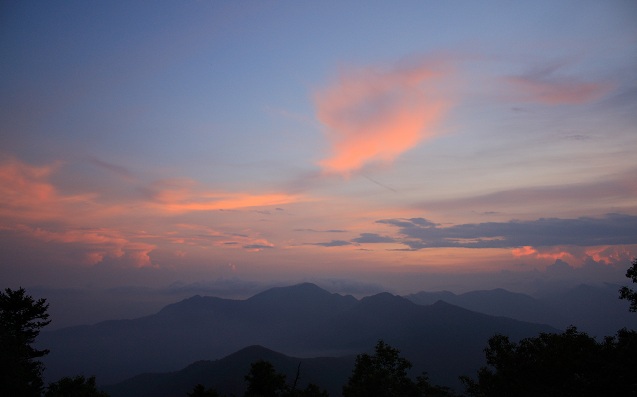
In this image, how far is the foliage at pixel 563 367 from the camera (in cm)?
2636

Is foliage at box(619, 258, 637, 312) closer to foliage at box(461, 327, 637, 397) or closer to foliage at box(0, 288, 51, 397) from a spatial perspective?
foliage at box(461, 327, 637, 397)

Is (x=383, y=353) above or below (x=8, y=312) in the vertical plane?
below

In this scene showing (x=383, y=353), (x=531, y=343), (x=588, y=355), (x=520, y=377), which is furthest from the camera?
(x=383, y=353)

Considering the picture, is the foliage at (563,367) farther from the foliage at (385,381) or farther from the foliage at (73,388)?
the foliage at (73,388)

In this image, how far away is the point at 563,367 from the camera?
33531 millimetres

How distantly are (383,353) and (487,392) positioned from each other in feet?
35.8

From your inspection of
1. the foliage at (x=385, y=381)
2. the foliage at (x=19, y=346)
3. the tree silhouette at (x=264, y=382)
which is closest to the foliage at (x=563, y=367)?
the foliage at (x=385, y=381)

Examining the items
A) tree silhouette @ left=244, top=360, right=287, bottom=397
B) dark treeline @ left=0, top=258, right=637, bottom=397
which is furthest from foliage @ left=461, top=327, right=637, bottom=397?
tree silhouette @ left=244, top=360, right=287, bottom=397

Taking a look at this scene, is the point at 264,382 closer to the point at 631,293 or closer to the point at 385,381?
the point at 385,381

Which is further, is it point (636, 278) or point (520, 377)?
point (520, 377)

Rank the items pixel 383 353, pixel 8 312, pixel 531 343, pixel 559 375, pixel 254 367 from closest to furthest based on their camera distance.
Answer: pixel 559 375, pixel 531 343, pixel 383 353, pixel 8 312, pixel 254 367

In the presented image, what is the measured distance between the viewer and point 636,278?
92.9 feet

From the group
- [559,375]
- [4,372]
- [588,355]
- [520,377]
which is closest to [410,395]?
[520,377]

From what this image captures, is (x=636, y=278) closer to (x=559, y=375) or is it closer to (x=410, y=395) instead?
(x=559, y=375)
